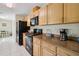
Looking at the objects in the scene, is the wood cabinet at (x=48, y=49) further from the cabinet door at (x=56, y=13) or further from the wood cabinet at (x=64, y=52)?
the cabinet door at (x=56, y=13)

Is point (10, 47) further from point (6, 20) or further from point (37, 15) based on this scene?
point (37, 15)

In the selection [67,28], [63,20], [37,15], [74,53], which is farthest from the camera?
[37,15]

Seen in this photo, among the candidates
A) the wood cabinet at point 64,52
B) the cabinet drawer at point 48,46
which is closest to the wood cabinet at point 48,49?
the cabinet drawer at point 48,46

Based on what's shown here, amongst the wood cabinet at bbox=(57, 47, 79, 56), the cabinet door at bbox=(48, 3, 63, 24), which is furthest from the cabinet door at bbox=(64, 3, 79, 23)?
the wood cabinet at bbox=(57, 47, 79, 56)

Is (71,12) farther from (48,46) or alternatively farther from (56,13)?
(48,46)

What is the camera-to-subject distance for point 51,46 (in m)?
1.92

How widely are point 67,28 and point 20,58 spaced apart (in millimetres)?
1090

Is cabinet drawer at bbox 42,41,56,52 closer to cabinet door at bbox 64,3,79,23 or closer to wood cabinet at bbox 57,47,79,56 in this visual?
wood cabinet at bbox 57,47,79,56

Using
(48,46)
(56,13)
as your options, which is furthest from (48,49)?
(56,13)

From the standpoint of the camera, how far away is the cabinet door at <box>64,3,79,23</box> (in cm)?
167

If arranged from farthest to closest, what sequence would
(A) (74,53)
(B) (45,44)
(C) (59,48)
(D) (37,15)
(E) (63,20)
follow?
(D) (37,15) → (B) (45,44) → (E) (63,20) → (C) (59,48) → (A) (74,53)

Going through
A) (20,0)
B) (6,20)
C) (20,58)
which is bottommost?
(20,58)

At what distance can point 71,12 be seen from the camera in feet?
5.83

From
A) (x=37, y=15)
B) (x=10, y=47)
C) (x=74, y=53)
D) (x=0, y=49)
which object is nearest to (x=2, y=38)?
(x=0, y=49)
